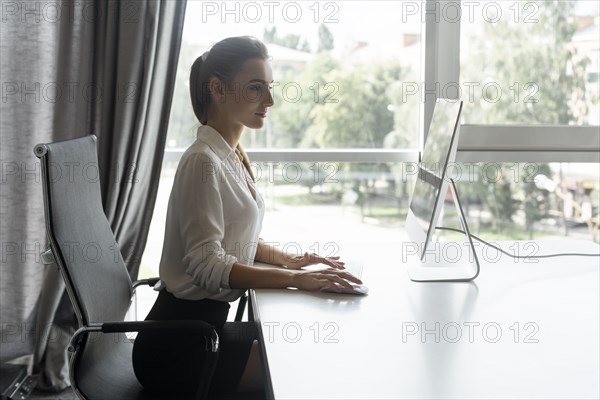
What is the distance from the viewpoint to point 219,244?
187 centimetres

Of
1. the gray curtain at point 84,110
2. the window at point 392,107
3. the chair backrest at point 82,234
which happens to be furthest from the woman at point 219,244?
the window at point 392,107

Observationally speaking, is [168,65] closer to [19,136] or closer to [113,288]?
[19,136]

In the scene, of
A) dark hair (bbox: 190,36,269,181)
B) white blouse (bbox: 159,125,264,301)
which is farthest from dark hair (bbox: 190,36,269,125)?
white blouse (bbox: 159,125,264,301)

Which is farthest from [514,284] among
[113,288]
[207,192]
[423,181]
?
[113,288]

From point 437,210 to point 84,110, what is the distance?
5.27 feet

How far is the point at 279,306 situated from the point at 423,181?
2.32ft

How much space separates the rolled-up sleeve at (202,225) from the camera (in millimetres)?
1849

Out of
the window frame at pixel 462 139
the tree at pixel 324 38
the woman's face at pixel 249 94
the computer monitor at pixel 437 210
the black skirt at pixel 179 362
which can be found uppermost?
the tree at pixel 324 38

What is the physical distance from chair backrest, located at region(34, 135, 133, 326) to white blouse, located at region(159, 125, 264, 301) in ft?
0.44

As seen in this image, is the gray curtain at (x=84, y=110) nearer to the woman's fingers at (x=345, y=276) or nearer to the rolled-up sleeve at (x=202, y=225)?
the rolled-up sleeve at (x=202, y=225)

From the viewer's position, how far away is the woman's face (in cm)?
207

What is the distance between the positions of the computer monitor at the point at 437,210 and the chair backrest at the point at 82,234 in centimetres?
79

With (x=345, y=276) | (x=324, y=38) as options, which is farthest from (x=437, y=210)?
(x=324, y=38)

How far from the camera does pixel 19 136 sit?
2.98 m
